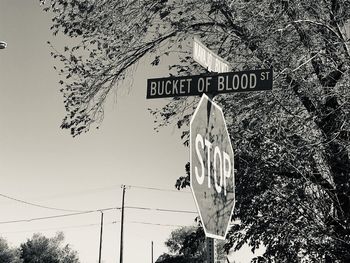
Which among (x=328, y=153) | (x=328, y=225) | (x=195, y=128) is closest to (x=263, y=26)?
(x=328, y=153)

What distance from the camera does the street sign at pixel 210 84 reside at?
3.84 metres

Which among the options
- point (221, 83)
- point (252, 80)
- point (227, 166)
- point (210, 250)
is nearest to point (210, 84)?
point (221, 83)

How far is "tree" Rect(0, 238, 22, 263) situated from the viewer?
209 feet

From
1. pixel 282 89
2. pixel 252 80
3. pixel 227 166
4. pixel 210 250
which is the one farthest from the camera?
pixel 282 89

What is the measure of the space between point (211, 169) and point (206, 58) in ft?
3.09

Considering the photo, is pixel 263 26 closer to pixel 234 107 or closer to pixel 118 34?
pixel 234 107

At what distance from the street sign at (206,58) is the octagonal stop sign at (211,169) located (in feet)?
1.07

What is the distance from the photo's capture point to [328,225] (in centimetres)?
1002

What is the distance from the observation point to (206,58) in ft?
12.8

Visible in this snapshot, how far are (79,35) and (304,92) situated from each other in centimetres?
505

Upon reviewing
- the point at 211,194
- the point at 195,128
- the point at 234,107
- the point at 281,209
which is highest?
the point at 234,107

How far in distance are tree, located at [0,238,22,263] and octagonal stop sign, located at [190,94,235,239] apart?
65963 mm

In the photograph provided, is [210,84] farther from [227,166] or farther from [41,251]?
[41,251]

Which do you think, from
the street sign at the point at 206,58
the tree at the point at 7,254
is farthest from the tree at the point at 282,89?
the tree at the point at 7,254
